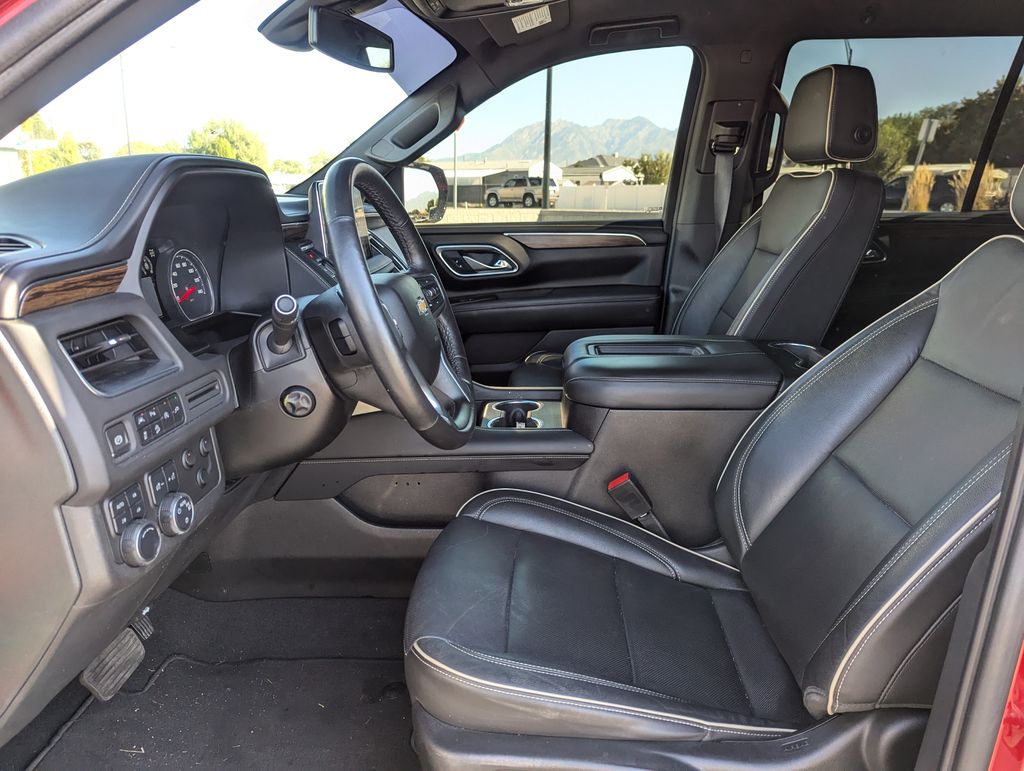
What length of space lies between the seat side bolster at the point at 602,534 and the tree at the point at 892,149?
200 centimetres

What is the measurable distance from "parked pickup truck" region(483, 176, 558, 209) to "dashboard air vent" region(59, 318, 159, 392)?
2.03 metres

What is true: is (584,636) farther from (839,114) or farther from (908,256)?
(908,256)

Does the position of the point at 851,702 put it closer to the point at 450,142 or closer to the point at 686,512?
the point at 686,512

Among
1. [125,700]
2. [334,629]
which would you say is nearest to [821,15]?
[334,629]

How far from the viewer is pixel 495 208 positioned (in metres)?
2.93

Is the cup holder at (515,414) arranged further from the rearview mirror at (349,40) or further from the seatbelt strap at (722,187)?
the seatbelt strap at (722,187)

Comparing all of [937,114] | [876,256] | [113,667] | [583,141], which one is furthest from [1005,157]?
[113,667]

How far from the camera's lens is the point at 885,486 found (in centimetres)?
107

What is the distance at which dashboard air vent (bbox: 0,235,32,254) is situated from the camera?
0.88m

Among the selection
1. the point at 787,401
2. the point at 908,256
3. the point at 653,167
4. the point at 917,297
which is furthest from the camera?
the point at 653,167

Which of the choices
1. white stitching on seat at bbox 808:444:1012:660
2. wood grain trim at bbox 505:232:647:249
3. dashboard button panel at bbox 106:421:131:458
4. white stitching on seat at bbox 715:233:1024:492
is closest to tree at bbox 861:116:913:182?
wood grain trim at bbox 505:232:647:249

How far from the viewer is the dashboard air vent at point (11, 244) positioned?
88 cm

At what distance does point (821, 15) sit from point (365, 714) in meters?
2.64

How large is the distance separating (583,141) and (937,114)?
134 centimetres
